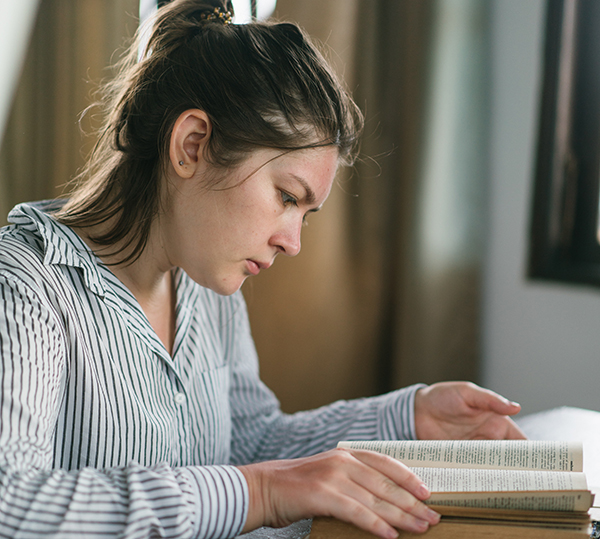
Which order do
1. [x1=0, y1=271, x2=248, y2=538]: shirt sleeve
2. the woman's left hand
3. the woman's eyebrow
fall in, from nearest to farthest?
1. [x1=0, y1=271, x2=248, y2=538]: shirt sleeve
2. the woman's eyebrow
3. the woman's left hand

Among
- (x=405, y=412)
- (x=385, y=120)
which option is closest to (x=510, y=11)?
(x=385, y=120)

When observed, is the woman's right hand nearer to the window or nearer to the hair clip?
the hair clip

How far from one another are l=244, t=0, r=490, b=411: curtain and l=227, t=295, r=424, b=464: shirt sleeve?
752 mm

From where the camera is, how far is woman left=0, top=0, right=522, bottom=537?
63 cm

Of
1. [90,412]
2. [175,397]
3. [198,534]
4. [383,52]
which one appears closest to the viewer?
[198,534]

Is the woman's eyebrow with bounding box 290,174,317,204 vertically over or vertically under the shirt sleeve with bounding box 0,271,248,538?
over

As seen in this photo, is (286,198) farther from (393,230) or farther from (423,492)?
(393,230)

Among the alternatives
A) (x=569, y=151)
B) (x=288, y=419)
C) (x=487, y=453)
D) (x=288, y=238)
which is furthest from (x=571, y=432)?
(x=569, y=151)

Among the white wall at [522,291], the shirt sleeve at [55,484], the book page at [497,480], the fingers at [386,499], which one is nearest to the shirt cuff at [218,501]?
the shirt sleeve at [55,484]

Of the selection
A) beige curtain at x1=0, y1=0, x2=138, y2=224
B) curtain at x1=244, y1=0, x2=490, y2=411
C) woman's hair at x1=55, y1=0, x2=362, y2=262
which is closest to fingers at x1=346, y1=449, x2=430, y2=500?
woman's hair at x1=55, y1=0, x2=362, y2=262

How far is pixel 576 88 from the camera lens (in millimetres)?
1823

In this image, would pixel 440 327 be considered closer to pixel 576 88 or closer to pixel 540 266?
pixel 540 266

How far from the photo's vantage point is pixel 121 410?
82 centimetres

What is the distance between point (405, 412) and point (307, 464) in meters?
0.37
